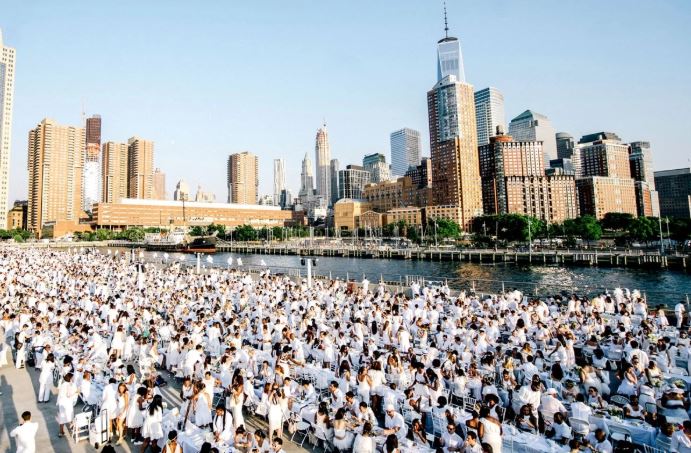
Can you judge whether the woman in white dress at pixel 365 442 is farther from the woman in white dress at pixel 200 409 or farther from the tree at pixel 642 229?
the tree at pixel 642 229

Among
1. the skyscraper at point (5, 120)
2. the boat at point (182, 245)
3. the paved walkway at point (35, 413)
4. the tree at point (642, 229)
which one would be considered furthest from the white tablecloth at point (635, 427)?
the skyscraper at point (5, 120)

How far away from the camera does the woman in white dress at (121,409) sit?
8.38 metres

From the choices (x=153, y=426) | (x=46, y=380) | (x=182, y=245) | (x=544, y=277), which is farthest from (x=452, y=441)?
(x=182, y=245)

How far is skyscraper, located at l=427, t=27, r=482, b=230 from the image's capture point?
161125 millimetres

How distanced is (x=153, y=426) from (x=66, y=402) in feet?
7.82

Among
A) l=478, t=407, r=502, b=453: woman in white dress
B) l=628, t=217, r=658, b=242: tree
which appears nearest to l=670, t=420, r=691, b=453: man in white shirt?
l=478, t=407, r=502, b=453: woman in white dress

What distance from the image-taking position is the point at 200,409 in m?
8.22

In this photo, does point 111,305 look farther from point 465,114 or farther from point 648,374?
point 465,114

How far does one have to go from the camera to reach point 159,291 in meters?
23.3

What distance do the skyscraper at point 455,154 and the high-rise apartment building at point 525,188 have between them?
11770 millimetres

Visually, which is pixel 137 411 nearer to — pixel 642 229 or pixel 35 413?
pixel 35 413

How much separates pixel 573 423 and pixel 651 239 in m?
129

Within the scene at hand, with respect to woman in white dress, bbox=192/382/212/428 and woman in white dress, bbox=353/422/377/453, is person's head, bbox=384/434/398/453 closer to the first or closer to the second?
woman in white dress, bbox=353/422/377/453

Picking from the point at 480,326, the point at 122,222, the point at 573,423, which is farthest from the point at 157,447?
the point at 122,222
